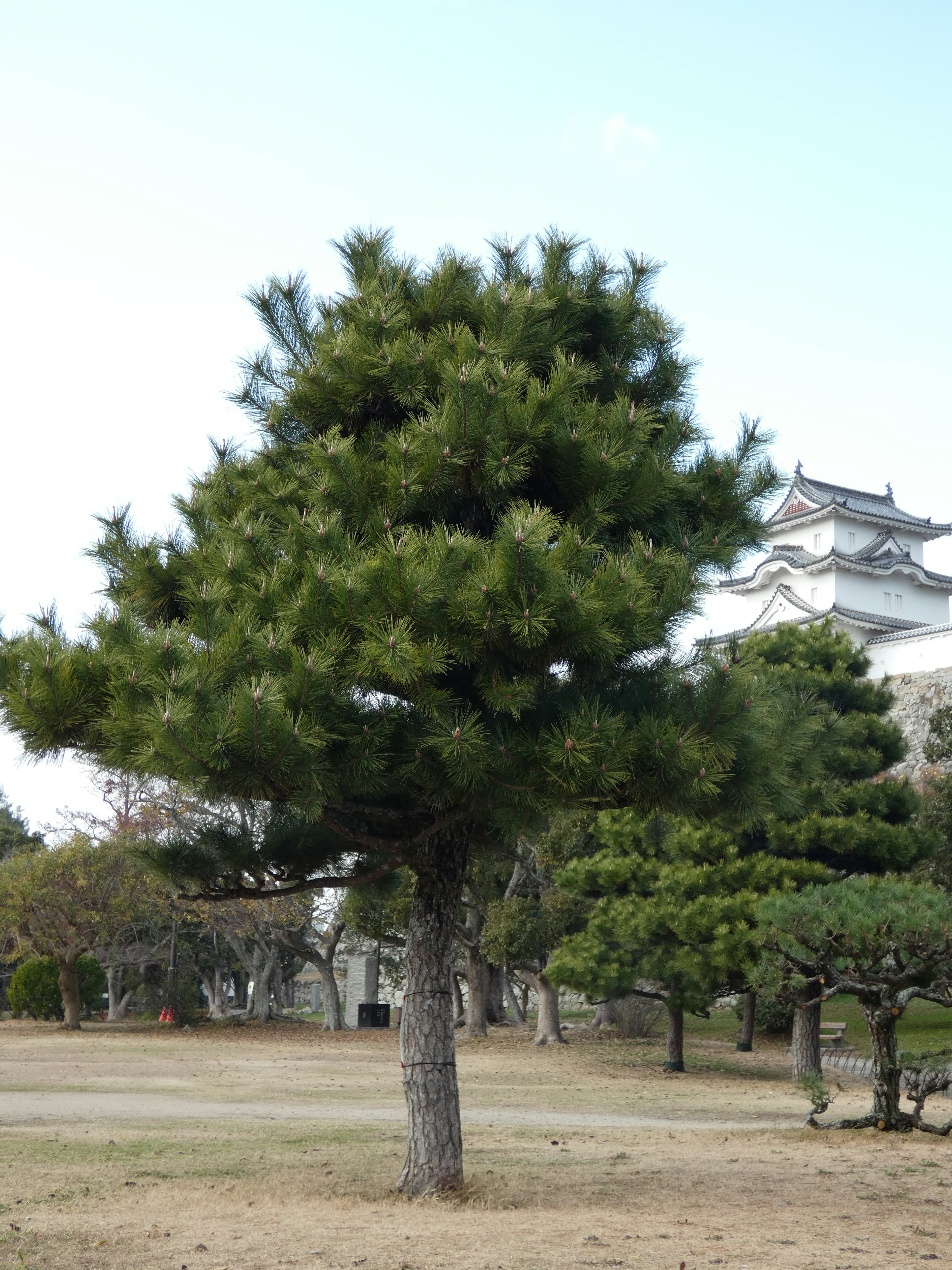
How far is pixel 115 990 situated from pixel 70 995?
745 cm

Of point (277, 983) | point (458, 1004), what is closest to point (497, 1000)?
point (458, 1004)

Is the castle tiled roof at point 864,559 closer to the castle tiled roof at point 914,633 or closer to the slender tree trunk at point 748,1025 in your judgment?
the castle tiled roof at point 914,633

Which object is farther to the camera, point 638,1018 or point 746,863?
point 638,1018

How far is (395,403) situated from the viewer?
23.7 feet

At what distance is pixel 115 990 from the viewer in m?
Result: 33.4

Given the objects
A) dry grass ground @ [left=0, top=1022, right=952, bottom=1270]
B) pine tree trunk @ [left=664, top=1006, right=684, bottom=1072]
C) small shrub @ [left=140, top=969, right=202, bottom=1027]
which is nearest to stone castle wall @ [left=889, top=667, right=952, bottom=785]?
pine tree trunk @ [left=664, top=1006, right=684, bottom=1072]

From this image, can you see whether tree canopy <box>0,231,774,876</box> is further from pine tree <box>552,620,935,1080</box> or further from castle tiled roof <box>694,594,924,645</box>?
castle tiled roof <box>694,594,924,645</box>

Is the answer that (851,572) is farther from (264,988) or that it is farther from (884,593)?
(264,988)

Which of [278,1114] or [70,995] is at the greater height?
[278,1114]

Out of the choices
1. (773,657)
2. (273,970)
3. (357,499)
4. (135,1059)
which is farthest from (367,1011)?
(357,499)

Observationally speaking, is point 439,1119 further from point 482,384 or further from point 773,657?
point 773,657

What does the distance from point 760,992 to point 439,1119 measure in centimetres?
493

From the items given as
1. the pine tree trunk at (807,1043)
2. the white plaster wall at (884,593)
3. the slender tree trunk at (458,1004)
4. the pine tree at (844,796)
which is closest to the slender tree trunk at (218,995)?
the slender tree trunk at (458,1004)

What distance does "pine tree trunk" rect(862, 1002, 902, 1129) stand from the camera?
31.4 ft
